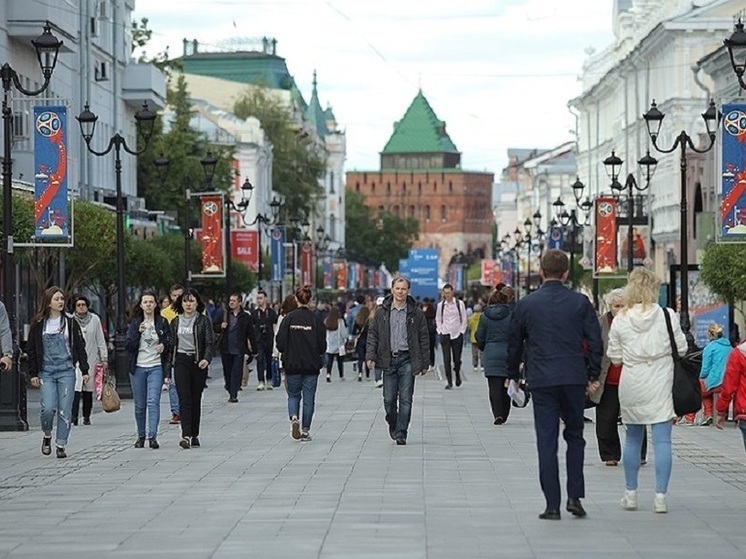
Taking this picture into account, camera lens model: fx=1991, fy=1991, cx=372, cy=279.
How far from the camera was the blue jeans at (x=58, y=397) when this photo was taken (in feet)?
63.5

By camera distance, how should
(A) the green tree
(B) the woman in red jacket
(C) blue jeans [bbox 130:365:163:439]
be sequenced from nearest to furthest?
(B) the woman in red jacket
(C) blue jeans [bbox 130:365:163:439]
(A) the green tree

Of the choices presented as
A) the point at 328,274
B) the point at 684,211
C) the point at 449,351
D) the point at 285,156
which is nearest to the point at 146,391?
the point at 684,211

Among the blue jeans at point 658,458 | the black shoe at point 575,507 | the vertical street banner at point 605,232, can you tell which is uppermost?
the vertical street banner at point 605,232

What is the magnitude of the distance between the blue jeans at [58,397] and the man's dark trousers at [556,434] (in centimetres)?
740

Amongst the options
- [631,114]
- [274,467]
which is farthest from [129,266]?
[631,114]

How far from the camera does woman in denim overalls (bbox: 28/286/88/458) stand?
1928 centimetres

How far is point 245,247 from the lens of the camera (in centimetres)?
6531

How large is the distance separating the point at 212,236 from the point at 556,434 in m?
35.7

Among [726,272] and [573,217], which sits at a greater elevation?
[573,217]

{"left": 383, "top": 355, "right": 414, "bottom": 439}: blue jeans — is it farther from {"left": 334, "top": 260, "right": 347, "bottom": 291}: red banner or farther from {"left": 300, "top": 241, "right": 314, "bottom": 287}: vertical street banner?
{"left": 334, "top": 260, "right": 347, "bottom": 291}: red banner

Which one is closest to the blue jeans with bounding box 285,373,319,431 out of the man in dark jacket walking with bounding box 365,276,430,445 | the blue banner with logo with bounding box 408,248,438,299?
the man in dark jacket walking with bounding box 365,276,430,445

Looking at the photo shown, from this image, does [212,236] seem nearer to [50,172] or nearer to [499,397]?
[50,172]

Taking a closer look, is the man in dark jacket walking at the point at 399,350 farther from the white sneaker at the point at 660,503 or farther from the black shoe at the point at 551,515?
the black shoe at the point at 551,515

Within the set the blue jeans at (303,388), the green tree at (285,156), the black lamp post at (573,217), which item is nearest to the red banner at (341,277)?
the green tree at (285,156)
